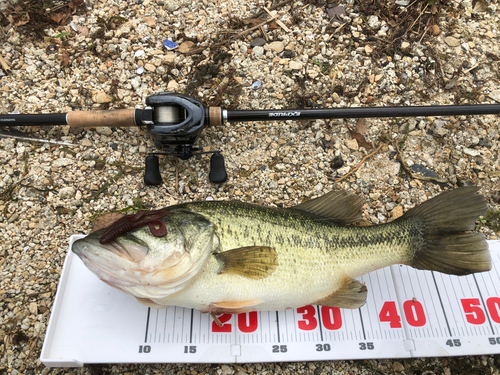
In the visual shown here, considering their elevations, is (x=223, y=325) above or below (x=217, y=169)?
below

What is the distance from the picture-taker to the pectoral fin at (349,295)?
7.45 ft

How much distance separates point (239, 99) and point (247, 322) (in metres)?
2.06

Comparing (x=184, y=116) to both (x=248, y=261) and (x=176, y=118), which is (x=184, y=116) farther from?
(x=248, y=261)

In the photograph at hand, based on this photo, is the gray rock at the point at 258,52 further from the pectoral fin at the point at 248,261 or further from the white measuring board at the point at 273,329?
the white measuring board at the point at 273,329

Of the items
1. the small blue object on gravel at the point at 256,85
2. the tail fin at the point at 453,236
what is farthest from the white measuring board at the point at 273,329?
the small blue object on gravel at the point at 256,85

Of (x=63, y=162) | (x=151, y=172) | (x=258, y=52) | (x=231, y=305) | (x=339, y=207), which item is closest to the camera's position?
(x=231, y=305)

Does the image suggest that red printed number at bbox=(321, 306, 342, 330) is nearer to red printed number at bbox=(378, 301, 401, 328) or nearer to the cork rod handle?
red printed number at bbox=(378, 301, 401, 328)

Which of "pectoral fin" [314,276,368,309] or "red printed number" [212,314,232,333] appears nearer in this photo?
"pectoral fin" [314,276,368,309]

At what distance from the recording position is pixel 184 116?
2.62 m

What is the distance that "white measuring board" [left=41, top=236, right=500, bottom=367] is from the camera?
8.01 feet

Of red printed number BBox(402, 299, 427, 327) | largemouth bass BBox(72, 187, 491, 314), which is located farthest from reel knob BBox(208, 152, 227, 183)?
red printed number BBox(402, 299, 427, 327)

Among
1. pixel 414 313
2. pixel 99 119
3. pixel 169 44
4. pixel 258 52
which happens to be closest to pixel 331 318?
pixel 414 313

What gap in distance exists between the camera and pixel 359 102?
330cm

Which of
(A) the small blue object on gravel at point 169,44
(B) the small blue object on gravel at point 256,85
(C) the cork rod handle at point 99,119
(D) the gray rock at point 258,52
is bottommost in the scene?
(C) the cork rod handle at point 99,119
